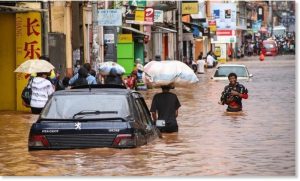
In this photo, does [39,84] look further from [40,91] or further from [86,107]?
[86,107]

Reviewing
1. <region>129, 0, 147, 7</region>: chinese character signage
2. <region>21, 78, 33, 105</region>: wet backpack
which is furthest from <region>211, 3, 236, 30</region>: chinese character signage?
<region>21, 78, 33, 105</region>: wet backpack

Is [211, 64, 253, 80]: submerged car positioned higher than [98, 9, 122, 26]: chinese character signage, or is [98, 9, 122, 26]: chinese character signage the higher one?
[98, 9, 122, 26]: chinese character signage

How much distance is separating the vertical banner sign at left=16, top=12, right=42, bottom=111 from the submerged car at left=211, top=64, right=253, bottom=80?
649 inches

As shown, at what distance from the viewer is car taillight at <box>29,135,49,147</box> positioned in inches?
562

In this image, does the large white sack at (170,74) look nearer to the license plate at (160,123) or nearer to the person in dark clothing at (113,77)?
the license plate at (160,123)

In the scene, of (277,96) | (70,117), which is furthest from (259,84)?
(70,117)

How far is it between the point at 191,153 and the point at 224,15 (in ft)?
209

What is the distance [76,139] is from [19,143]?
465 centimetres

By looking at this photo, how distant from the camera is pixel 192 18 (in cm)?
7862

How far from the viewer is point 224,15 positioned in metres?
78.8

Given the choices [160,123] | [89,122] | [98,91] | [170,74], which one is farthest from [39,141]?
[170,74]

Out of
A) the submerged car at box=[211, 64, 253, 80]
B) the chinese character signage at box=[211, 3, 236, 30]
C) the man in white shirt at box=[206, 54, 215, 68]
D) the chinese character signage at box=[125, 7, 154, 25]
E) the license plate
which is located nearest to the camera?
the license plate

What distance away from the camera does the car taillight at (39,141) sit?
1427 cm

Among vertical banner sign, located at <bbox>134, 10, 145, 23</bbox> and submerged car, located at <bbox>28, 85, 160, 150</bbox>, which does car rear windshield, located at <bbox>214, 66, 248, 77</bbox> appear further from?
submerged car, located at <bbox>28, 85, 160, 150</bbox>
